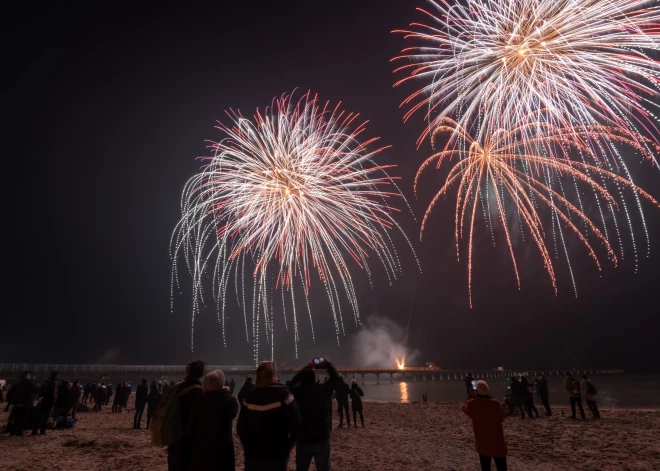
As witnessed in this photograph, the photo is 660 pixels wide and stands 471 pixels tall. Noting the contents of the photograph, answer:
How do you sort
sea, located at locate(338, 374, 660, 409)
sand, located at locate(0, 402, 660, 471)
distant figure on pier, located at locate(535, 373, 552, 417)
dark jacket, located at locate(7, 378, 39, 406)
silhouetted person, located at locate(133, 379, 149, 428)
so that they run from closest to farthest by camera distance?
sand, located at locate(0, 402, 660, 471) < dark jacket, located at locate(7, 378, 39, 406) < silhouetted person, located at locate(133, 379, 149, 428) < distant figure on pier, located at locate(535, 373, 552, 417) < sea, located at locate(338, 374, 660, 409)

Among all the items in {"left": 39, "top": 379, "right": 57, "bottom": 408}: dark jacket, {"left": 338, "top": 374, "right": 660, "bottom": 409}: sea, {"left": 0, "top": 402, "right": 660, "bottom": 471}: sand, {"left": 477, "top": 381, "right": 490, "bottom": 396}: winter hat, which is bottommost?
{"left": 338, "top": 374, "right": 660, "bottom": 409}: sea

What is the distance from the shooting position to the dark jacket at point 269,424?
14.2 feet

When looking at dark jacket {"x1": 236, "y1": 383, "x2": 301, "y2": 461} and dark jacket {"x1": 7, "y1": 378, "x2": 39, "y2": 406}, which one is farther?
dark jacket {"x1": 7, "y1": 378, "x2": 39, "y2": 406}

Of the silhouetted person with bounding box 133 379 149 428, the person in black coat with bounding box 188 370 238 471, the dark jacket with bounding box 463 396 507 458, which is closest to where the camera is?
the person in black coat with bounding box 188 370 238 471

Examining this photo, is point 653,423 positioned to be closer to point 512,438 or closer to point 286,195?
point 512,438

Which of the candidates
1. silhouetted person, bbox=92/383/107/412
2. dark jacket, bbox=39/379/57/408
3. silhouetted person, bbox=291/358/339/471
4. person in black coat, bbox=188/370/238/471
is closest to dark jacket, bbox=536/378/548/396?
silhouetted person, bbox=291/358/339/471

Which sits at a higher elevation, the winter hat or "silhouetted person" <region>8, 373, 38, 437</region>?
the winter hat

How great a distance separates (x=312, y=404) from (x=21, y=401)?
12282mm

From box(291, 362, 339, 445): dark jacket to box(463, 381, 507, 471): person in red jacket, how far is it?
2516 millimetres

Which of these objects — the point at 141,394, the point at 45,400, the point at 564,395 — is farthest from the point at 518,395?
the point at 564,395

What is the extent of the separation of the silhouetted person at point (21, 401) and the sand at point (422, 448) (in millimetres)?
411

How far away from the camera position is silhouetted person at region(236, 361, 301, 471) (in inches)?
170

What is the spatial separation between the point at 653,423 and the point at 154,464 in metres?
17.6

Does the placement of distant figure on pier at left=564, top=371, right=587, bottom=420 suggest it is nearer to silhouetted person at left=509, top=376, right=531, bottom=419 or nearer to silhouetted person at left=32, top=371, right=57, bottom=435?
silhouetted person at left=509, top=376, right=531, bottom=419
